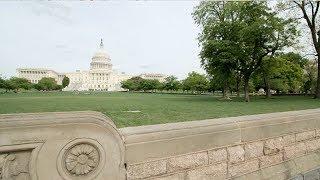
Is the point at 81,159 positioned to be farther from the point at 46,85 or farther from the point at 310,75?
the point at 46,85

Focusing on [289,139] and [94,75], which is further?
[94,75]

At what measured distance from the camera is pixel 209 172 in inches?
193

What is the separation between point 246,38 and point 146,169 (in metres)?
31.0

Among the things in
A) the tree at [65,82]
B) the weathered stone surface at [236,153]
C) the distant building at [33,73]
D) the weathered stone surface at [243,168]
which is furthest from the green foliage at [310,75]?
the distant building at [33,73]

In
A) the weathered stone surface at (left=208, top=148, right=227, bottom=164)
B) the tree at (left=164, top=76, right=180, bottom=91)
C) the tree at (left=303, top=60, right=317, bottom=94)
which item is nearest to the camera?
the weathered stone surface at (left=208, top=148, right=227, bottom=164)

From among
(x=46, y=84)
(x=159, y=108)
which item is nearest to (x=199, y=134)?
(x=159, y=108)

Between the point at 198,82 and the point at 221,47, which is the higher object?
the point at 221,47

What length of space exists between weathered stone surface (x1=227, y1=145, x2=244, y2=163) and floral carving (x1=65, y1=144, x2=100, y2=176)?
248 centimetres

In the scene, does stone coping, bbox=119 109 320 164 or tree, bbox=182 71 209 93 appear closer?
stone coping, bbox=119 109 320 164

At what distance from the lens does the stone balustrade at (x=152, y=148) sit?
3230 millimetres

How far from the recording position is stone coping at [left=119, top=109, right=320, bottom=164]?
407cm

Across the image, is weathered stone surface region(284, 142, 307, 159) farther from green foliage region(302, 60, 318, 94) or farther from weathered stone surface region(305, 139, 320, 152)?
green foliage region(302, 60, 318, 94)

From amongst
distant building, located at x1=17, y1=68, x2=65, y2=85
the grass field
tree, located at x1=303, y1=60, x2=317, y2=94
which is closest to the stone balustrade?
the grass field

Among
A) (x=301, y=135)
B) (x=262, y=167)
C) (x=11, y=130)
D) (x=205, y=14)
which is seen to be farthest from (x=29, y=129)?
(x=205, y=14)
